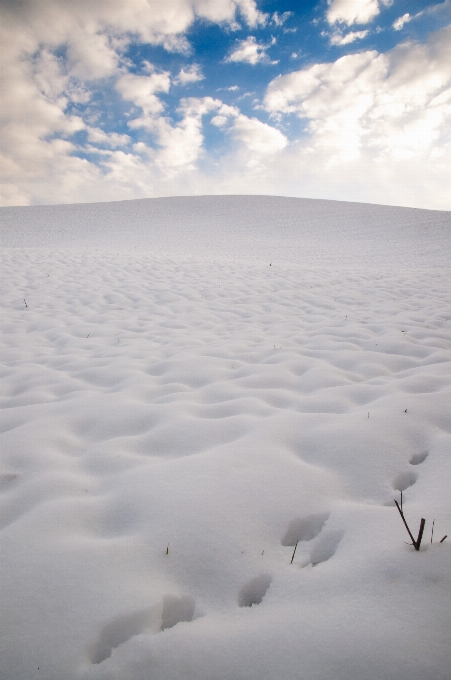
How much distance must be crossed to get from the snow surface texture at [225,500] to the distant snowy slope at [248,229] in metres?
8.91

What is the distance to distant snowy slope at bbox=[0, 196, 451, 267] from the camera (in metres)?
13.5

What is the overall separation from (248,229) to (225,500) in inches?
778

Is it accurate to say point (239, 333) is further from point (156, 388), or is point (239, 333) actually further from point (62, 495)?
point (62, 495)

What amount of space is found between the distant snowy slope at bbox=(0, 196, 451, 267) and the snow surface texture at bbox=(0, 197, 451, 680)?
8.91 meters

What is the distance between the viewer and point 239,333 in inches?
156

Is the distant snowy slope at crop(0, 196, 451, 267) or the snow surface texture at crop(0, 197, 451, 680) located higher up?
the distant snowy slope at crop(0, 196, 451, 267)

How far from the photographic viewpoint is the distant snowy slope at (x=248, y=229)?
13.5 meters

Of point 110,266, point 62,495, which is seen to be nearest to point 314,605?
point 62,495

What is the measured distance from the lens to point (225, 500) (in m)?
1.35

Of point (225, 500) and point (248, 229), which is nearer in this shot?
point (225, 500)

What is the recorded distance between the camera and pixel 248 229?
65.0ft

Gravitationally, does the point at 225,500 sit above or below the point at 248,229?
below

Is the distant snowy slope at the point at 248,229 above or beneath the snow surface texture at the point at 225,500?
above

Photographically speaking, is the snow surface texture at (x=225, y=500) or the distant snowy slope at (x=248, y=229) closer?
the snow surface texture at (x=225, y=500)
